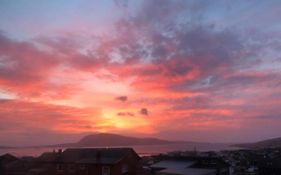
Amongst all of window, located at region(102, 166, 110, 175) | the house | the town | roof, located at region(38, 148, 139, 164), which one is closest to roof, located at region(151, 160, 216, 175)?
the town

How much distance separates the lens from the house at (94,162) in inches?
1886

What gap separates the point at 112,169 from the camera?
155 ft

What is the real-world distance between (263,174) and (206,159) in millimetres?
9227

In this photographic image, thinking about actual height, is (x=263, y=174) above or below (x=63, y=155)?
below

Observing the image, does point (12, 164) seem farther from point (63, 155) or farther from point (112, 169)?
point (112, 169)

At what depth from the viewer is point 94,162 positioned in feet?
160

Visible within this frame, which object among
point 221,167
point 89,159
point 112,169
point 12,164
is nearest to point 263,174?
point 221,167

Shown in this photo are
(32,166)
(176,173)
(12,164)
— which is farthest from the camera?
(12,164)

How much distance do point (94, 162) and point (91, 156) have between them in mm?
3653

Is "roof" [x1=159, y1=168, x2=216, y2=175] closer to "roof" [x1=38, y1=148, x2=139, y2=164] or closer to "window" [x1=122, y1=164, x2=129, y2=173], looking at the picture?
"window" [x1=122, y1=164, x2=129, y2=173]

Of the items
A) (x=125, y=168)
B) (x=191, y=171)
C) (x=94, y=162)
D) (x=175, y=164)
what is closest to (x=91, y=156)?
(x=94, y=162)

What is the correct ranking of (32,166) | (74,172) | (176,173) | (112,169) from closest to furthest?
(176,173), (112,169), (74,172), (32,166)

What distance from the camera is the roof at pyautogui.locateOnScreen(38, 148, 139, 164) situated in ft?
161

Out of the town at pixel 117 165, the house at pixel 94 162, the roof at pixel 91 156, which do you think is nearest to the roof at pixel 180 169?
the town at pixel 117 165
